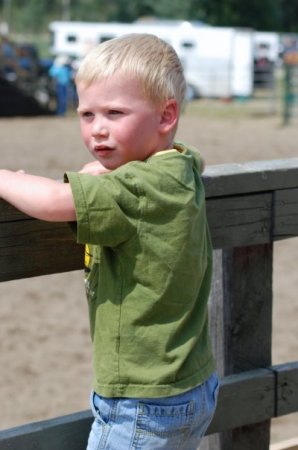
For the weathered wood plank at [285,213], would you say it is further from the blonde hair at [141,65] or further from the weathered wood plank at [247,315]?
the blonde hair at [141,65]

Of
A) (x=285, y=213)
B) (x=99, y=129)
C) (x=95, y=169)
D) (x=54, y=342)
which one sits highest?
(x=99, y=129)

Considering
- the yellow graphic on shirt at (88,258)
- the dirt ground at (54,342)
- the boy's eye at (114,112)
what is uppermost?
the boy's eye at (114,112)

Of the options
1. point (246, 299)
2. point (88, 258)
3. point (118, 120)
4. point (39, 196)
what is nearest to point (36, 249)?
point (88, 258)

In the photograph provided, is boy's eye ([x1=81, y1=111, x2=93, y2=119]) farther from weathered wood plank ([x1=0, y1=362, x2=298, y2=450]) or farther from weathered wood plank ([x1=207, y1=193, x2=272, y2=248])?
weathered wood plank ([x1=0, y1=362, x2=298, y2=450])

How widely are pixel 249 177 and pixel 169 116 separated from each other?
51 cm

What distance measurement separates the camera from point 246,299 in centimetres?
255

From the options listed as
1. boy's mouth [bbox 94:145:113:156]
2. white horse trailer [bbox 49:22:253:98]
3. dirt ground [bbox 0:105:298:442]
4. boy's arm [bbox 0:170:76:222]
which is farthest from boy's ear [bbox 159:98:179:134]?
white horse trailer [bbox 49:22:253:98]

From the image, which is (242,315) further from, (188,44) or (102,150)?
(188,44)

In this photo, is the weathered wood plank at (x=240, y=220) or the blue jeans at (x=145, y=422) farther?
the weathered wood plank at (x=240, y=220)

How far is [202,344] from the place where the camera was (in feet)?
6.77

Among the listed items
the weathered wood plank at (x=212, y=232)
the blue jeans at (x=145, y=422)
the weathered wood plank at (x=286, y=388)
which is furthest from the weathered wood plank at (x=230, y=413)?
the weathered wood plank at (x=212, y=232)

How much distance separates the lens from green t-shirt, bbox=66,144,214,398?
1.89 metres

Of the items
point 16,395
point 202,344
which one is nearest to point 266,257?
point 202,344

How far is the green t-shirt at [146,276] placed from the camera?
6.22ft
